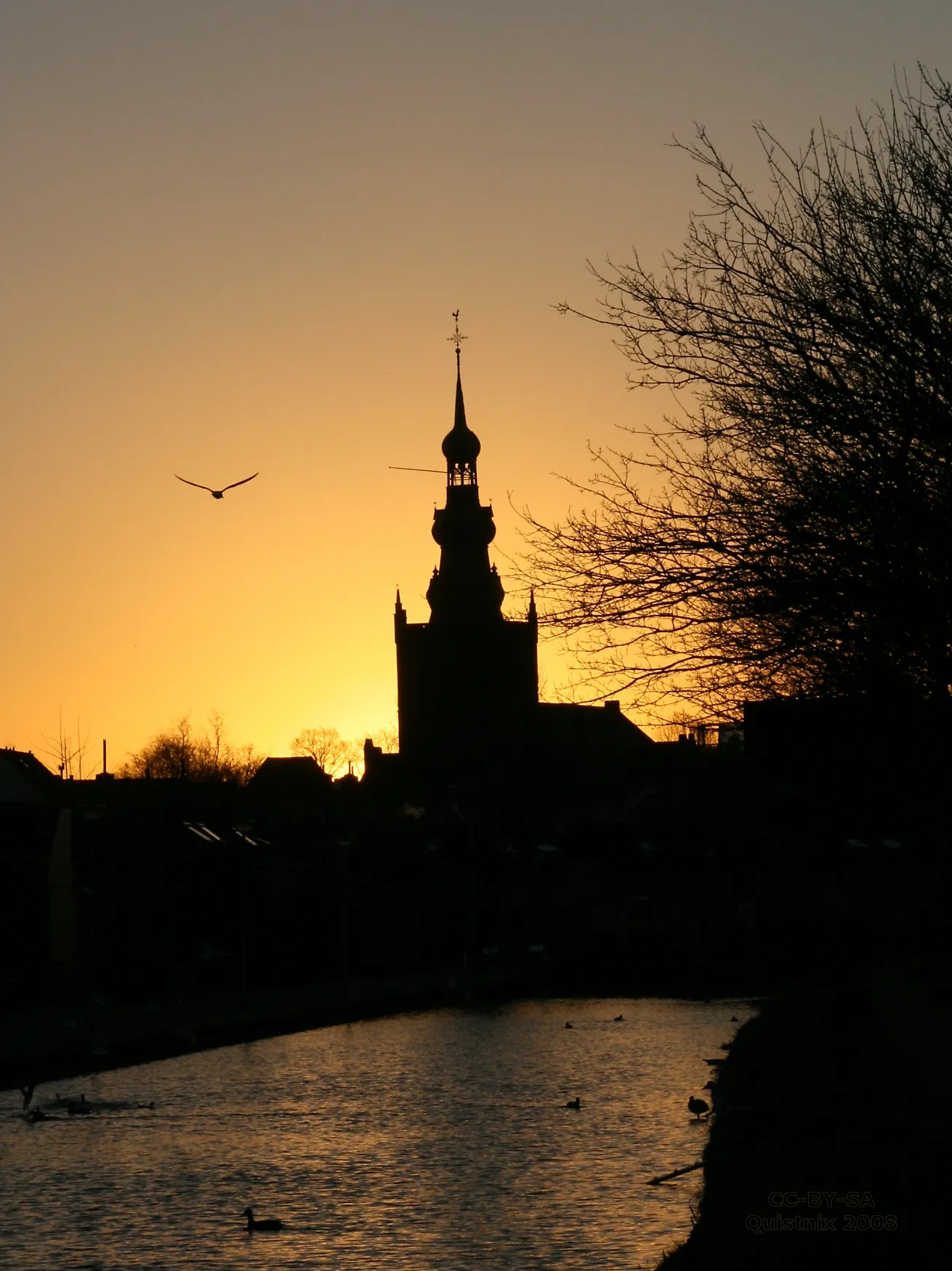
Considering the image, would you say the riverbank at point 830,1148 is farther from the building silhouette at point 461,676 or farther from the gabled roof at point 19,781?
the building silhouette at point 461,676

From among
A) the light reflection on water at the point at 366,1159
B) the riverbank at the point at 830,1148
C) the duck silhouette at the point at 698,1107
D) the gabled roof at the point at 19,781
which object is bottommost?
the light reflection on water at the point at 366,1159

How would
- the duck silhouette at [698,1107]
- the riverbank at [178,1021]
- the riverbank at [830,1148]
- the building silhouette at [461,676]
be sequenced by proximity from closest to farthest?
the riverbank at [830,1148] < the duck silhouette at [698,1107] < the riverbank at [178,1021] < the building silhouette at [461,676]

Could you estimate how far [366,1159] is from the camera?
648 inches

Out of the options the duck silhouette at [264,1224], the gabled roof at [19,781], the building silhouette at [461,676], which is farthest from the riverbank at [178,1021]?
the building silhouette at [461,676]

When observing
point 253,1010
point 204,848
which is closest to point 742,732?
point 253,1010

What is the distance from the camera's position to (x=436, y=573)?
416ft

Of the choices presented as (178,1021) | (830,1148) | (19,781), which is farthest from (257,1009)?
(19,781)

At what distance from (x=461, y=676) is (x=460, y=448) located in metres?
16.1

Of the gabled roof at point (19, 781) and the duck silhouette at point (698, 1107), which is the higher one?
the gabled roof at point (19, 781)

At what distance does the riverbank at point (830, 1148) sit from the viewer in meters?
8.90

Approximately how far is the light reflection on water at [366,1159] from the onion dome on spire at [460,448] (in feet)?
332

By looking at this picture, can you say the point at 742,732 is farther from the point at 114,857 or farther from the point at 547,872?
the point at 547,872

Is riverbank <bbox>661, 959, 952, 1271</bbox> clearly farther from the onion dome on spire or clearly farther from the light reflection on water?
the onion dome on spire

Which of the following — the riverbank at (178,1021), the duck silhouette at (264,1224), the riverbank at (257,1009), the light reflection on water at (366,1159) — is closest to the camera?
the light reflection on water at (366,1159)
